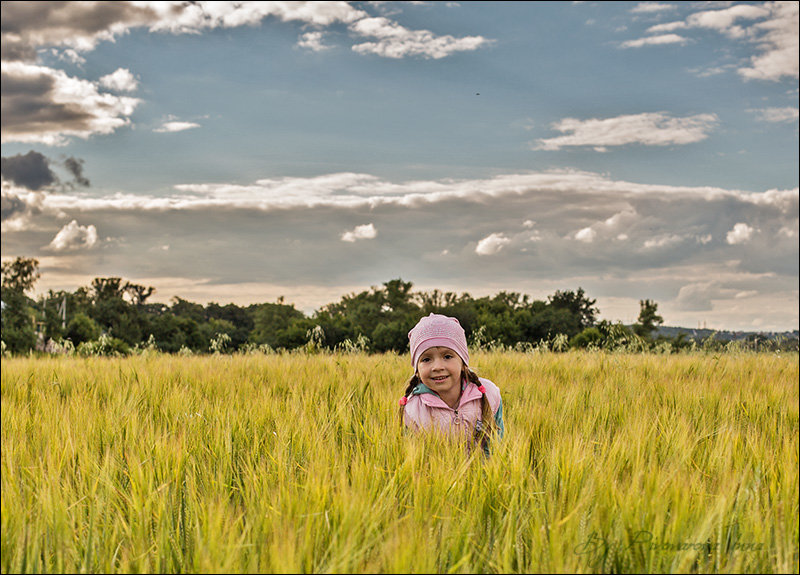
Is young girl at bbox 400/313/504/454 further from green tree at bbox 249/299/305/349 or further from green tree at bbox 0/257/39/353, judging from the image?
green tree at bbox 249/299/305/349

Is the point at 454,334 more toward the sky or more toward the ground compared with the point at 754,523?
more toward the sky

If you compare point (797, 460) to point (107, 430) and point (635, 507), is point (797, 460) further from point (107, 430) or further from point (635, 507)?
point (107, 430)

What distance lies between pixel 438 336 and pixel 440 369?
0.66ft

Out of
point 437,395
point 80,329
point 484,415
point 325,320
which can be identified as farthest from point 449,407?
point 80,329

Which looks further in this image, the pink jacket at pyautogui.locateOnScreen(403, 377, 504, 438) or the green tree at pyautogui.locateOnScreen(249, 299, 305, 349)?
the green tree at pyautogui.locateOnScreen(249, 299, 305, 349)

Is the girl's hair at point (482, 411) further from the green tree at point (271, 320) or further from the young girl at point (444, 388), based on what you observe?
the green tree at point (271, 320)

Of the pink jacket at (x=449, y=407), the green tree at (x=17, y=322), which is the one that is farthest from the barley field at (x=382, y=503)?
the green tree at (x=17, y=322)

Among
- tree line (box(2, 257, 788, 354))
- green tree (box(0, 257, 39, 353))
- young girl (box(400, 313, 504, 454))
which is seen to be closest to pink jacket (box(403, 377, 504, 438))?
young girl (box(400, 313, 504, 454))

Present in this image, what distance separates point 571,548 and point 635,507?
0.28m

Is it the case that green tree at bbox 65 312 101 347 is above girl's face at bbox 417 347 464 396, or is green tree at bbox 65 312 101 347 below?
below

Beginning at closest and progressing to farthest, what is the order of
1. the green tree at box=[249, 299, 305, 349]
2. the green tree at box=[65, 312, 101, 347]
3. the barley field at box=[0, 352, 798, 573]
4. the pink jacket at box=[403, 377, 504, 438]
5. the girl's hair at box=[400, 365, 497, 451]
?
the barley field at box=[0, 352, 798, 573]
the girl's hair at box=[400, 365, 497, 451]
the pink jacket at box=[403, 377, 504, 438]
the green tree at box=[65, 312, 101, 347]
the green tree at box=[249, 299, 305, 349]

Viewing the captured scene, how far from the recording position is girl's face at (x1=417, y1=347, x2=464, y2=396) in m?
3.79

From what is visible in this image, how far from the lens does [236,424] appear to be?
311cm

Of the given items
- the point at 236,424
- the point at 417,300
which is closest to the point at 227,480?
the point at 236,424
